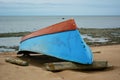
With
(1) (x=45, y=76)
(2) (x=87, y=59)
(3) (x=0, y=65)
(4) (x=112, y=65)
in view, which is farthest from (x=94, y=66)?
(3) (x=0, y=65)

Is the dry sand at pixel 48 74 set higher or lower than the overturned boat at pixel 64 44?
lower

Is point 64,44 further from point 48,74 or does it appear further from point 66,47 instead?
point 48,74

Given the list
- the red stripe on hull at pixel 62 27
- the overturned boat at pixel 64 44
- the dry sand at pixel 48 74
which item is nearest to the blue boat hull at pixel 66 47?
the overturned boat at pixel 64 44

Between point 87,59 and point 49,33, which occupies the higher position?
point 49,33

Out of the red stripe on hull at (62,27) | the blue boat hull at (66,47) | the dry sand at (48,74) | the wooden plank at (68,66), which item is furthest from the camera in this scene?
the red stripe on hull at (62,27)

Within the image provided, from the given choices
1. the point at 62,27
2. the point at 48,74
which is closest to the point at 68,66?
the point at 48,74

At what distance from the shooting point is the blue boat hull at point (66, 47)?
7.66 m

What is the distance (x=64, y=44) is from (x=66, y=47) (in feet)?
0.50

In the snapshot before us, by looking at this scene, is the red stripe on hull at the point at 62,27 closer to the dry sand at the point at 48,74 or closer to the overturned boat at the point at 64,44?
the overturned boat at the point at 64,44

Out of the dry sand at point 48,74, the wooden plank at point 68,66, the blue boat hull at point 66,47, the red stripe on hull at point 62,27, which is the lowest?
the dry sand at point 48,74

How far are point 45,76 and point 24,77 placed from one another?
61 centimetres

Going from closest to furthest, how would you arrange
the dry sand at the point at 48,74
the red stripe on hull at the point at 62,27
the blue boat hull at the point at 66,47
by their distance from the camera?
the dry sand at the point at 48,74 → the blue boat hull at the point at 66,47 → the red stripe on hull at the point at 62,27

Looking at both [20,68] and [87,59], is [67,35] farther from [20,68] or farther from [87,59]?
[20,68]

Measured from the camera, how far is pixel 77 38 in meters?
7.96
